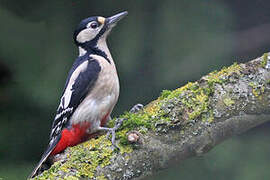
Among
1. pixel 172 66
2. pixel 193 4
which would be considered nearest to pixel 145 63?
pixel 172 66

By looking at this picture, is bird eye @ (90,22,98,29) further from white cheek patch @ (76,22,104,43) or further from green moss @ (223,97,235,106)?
green moss @ (223,97,235,106)

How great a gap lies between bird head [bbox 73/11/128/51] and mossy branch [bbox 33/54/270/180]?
0.96 m

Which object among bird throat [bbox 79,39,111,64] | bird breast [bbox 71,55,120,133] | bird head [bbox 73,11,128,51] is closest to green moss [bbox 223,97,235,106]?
bird breast [bbox 71,55,120,133]

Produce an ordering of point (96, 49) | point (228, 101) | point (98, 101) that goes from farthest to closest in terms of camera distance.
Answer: point (96, 49) → point (98, 101) → point (228, 101)

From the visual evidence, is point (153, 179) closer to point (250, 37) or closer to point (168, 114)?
point (168, 114)

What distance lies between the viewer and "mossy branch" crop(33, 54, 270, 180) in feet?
7.63

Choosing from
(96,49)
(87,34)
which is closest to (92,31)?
(87,34)

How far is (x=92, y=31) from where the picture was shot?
11.2 feet

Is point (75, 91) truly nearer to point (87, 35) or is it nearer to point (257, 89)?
point (87, 35)

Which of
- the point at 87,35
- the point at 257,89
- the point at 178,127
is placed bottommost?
the point at 178,127

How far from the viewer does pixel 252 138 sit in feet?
11.1

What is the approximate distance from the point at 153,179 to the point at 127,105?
155 centimetres

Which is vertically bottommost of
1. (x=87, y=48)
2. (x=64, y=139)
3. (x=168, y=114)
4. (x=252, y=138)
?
(x=252, y=138)

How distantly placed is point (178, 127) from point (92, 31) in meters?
1.30
